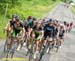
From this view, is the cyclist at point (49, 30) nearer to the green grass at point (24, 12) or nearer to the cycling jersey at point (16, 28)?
the cycling jersey at point (16, 28)

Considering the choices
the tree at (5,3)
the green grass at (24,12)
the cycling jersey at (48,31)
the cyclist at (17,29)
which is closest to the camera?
the cyclist at (17,29)

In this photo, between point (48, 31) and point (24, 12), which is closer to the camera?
point (48, 31)

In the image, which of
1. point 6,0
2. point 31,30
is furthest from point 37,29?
point 6,0

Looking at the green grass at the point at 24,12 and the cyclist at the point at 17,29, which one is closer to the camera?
the cyclist at the point at 17,29

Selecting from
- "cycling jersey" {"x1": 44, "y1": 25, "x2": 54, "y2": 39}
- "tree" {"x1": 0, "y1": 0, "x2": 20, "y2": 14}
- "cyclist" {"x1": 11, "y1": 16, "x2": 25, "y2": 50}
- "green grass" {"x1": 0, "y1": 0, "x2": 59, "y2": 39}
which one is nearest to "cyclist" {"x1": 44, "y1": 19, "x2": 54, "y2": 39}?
"cycling jersey" {"x1": 44, "y1": 25, "x2": 54, "y2": 39}

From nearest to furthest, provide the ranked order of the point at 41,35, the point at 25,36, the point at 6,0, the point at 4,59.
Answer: the point at 4,59
the point at 41,35
the point at 25,36
the point at 6,0

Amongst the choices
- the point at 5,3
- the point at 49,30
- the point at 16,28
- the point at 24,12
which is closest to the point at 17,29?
the point at 16,28

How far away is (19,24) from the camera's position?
18.2 metres

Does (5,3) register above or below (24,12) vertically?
above

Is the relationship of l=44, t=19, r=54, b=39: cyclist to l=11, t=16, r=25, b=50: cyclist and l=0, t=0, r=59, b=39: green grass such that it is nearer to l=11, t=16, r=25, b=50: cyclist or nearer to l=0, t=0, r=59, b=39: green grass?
l=11, t=16, r=25, b=50: cyclist

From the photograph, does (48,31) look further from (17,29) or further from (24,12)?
(24,12)

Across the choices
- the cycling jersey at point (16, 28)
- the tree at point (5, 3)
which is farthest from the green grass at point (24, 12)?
the cycling jersey at point (16, 28)

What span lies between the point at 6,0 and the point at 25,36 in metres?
18.1

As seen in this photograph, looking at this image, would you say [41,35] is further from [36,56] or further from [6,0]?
[6,0]
